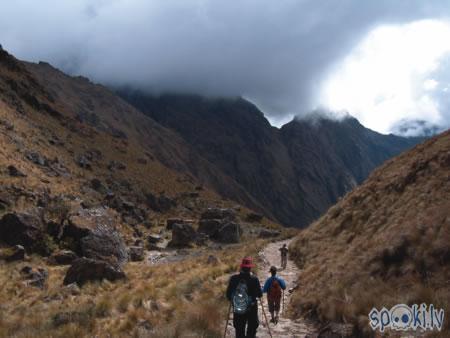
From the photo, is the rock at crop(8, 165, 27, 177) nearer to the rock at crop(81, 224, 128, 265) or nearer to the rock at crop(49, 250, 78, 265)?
the rock at crop(81, 224, 128, 265)

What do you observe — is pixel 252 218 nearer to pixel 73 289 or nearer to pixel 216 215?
pixel 216 215

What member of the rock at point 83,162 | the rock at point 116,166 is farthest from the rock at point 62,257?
the rock at point 116,166

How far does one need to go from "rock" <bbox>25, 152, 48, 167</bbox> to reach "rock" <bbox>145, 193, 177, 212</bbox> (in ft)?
66.7

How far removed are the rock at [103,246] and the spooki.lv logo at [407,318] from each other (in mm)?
21189

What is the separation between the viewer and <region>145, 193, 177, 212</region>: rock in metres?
69.1

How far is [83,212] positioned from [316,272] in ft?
77.1

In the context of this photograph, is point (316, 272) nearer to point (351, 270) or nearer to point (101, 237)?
point (351, 270)

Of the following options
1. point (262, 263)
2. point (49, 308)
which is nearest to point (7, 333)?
point (49, 308)

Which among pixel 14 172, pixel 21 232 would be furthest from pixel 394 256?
pixel 14 172

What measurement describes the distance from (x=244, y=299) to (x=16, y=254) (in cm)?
2252

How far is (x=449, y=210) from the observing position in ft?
43.8

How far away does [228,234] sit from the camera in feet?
171

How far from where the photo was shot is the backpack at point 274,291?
12648 millimetres

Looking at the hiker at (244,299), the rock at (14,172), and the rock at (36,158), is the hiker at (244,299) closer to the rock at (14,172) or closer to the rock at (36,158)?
the rock at (14,172)
